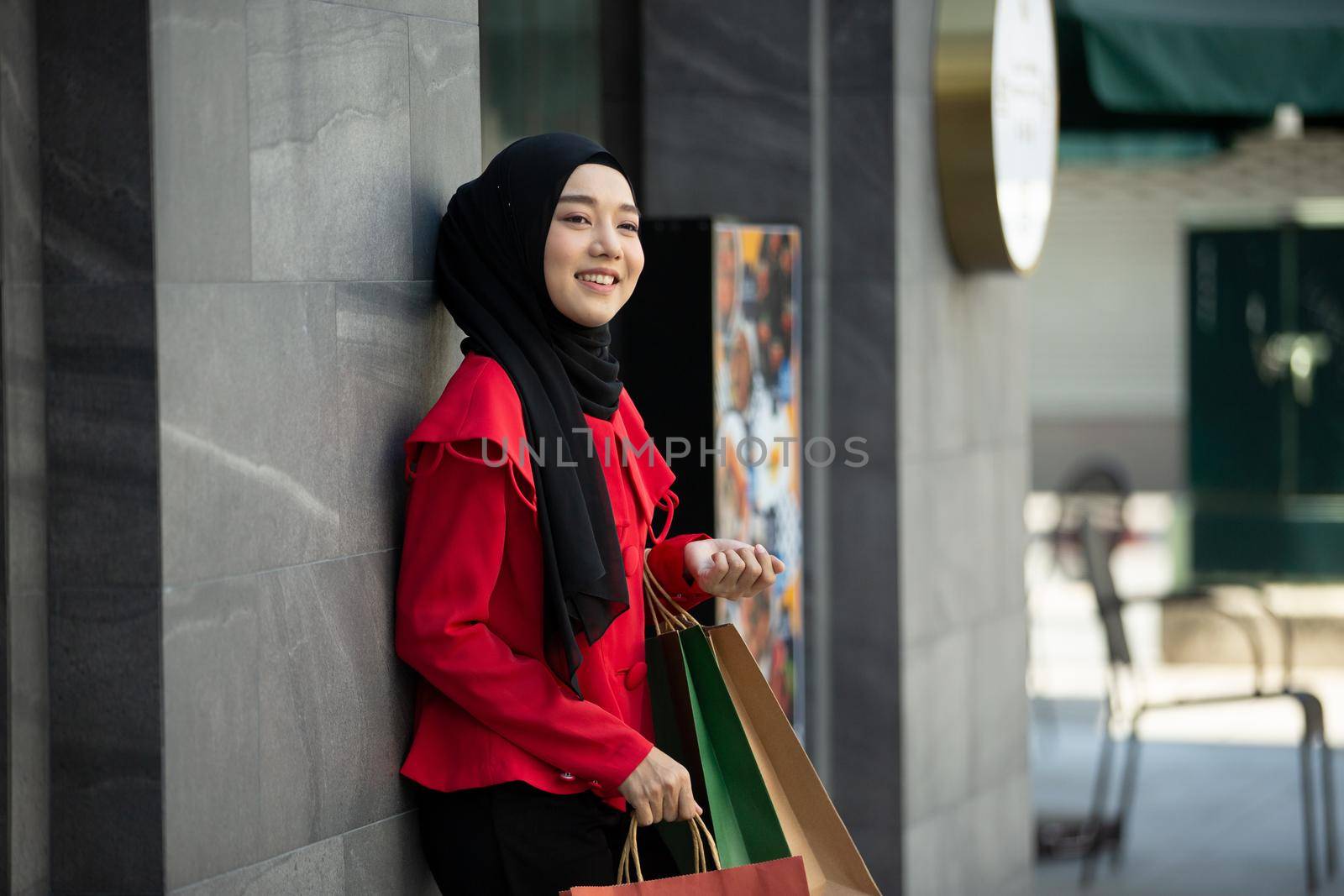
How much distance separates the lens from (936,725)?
5.21m

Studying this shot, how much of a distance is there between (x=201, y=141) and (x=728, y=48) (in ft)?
9.05

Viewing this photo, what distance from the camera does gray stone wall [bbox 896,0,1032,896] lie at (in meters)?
4.97

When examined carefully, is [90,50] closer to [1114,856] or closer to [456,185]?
[456,185]

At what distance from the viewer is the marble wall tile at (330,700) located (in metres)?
2.50

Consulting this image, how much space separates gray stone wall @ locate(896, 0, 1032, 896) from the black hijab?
88.5 inches

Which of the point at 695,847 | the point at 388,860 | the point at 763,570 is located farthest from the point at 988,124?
the point at 388,860

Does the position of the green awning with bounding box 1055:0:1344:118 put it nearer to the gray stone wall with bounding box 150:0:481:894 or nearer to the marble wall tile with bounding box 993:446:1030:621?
the marble wall tile with bounding box 993:446:1030:621

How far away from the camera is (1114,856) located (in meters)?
6.45

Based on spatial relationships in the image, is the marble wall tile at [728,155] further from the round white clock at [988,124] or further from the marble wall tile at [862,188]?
the round white clock at [988,124]

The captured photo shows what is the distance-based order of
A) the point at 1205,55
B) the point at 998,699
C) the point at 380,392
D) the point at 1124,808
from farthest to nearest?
the point at 1205,55 < the point at 1124,808 < the point at 998,699 < the point at 380,392

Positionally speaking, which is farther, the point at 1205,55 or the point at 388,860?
the point at 1205,55

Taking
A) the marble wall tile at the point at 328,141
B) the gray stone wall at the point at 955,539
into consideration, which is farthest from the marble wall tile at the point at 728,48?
the marble wall tile at the point at 328,141

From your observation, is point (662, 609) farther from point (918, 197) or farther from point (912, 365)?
point (918, 197)

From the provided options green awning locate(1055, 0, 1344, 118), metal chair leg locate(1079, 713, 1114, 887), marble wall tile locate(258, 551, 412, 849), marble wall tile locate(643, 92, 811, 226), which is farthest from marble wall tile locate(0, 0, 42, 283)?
metal chair leg locate(1079, 713, 1114, 887)
